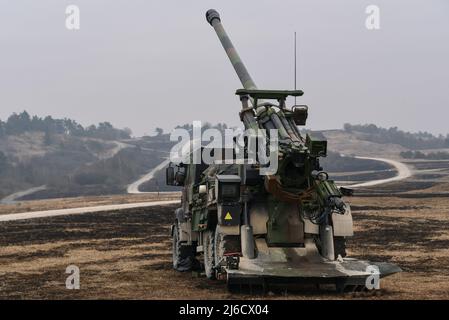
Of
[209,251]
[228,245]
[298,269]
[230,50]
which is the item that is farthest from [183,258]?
[230,50]

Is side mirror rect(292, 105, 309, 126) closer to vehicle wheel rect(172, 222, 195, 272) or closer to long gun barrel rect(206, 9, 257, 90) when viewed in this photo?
long gun barrel rect(206, 9, 257, 90)

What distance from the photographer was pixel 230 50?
929 inches

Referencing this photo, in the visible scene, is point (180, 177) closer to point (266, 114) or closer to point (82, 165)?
point (266, 114)

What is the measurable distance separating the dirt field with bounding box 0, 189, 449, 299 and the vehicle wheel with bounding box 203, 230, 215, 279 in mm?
262

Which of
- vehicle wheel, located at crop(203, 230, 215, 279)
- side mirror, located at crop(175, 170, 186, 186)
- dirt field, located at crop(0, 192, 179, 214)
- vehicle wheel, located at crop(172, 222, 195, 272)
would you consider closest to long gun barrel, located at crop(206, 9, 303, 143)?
vehicle wheel, located at crop(203, 230, 215, 279)

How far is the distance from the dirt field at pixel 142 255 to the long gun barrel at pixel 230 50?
17.4ft

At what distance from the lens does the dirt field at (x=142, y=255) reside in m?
17.3

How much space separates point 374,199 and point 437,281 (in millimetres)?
40729

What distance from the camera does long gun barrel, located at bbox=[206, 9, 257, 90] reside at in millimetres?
21508

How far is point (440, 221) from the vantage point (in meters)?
38.2

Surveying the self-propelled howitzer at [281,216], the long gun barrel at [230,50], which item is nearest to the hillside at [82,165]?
the long gun barrel at [230,50]

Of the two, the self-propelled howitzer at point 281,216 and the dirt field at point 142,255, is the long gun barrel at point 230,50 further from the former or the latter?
the dirt field at point 142,255

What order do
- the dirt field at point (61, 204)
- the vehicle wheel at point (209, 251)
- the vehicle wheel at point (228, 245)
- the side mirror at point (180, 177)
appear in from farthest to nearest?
the dirt field at point (61, 204) → the side mirror at point (180, 177) → the vehicle wheel at point (209, 251) → the vehicle wheel at point (228, 245)

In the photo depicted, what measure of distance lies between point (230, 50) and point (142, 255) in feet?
24.0
